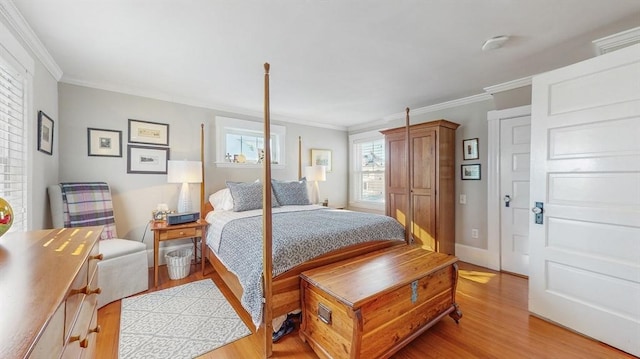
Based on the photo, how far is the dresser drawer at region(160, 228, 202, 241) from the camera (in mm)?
2797

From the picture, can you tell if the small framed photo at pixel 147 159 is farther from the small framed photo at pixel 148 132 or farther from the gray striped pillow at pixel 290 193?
the gray striped pillow at pixel 290 193

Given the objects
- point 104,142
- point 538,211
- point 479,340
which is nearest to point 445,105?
point 538,211

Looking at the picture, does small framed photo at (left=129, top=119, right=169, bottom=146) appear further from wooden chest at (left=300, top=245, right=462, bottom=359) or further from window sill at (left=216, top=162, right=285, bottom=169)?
wooden chest at (left=300, top=245, right=462, bottom=359)

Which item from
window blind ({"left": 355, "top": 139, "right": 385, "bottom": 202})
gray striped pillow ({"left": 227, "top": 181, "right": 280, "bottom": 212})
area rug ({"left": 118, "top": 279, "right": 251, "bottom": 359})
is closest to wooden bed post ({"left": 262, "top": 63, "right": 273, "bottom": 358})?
area rug ({"left": 118, "top": 279, "right": 251, "bottom": 359})

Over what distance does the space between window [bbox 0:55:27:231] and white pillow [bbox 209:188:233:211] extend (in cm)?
172

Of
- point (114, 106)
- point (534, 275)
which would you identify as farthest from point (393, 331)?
point (114, 106)

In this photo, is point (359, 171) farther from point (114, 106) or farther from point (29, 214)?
point (29, 214)

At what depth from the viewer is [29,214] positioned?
1.99 meters

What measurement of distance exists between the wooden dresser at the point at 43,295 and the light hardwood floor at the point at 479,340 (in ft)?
3.02

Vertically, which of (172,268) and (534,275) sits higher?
(534,275)

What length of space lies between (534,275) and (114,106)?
184 inches

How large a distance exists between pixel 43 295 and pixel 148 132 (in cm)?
311

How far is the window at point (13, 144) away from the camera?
1706 millimetres

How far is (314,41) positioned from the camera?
2.05 metres
